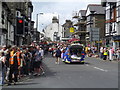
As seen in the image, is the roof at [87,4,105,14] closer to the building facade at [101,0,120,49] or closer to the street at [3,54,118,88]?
the building facade at [101,0,120,49]

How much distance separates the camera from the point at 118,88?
39.1 feet

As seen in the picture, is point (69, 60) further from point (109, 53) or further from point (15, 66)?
point (15, 66)

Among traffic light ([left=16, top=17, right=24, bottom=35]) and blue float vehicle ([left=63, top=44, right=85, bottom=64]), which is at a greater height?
traffic light ([left=16, top=17, right=24, bottom=35])

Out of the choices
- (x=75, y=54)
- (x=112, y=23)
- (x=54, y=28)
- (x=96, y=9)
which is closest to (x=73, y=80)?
(x=75, y=54)

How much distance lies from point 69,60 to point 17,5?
36.4 metres

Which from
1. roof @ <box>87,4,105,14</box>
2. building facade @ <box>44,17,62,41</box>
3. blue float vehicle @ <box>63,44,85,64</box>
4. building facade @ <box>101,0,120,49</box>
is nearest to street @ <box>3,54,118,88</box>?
blue float vehicle @ <box>63,44,85,64</box>

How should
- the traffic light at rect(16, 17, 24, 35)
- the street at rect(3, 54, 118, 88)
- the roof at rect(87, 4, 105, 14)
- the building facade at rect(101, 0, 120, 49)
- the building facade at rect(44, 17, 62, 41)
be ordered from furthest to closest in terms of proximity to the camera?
1. the building facade at rect(44, 17, 62, 41)
2. the roof at rect(87, 4, 105, 14)
3. the building facade at rect(101, 0, 120, 49)
4. the traffic light at rect(16, 17, 24, 35)
5. the street at rect(3, 54, 118, 88)

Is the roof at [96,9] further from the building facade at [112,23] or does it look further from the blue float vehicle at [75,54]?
the blue float vehicle at [75,54]

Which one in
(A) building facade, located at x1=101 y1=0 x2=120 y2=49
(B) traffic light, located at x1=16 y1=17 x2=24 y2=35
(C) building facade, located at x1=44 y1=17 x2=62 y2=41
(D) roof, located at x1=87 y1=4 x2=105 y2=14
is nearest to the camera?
(B) traffic light, located at x1=16 y1=17 x2=24 y2=35

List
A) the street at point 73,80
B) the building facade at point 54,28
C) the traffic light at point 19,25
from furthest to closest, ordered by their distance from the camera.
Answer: the building facade at point 54,28, the traffic light at point 19,25, the street at point 73,80

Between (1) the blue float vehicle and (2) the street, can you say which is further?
(1) the blue float vehicle

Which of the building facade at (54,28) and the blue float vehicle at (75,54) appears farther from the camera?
the building facade at (54,28)

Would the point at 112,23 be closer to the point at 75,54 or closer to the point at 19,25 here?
the point at 75,54

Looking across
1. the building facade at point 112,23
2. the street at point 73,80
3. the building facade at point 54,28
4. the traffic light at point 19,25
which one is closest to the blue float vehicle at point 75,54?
the street at point 73,80
